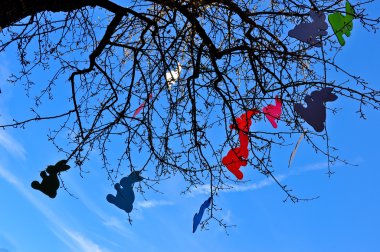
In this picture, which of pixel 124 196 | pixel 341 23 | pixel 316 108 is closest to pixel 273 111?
pixel 316 108

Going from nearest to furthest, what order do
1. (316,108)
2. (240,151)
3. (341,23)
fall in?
(316,108)
(341,23)
(240,151)

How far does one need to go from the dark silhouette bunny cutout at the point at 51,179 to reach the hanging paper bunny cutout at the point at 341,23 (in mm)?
1919

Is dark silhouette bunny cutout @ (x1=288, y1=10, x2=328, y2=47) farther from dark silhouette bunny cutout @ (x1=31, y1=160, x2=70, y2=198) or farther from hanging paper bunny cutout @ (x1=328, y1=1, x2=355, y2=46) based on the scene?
dark silhouette bunny cutout @ (x1=31, y1=160, x2=70, y2=198)

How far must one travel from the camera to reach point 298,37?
2.84 m

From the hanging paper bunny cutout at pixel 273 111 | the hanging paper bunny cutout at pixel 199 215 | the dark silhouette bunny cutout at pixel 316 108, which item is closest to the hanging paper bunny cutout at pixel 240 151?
the hanging paper bunny cutout at pixel 273 111

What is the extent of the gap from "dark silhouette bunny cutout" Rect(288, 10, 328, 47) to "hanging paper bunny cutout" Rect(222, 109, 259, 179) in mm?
686

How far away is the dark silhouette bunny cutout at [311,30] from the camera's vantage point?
2836 millimetres

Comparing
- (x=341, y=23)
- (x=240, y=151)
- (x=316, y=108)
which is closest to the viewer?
(x=316, y=108)

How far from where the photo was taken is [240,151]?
352 centimetres

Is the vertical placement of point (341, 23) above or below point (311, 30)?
above

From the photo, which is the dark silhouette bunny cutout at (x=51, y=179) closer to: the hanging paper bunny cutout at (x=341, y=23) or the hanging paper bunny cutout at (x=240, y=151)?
the hanging paper bunny cutout at (x=240, y=151)

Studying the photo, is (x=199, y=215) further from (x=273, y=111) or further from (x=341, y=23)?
(x=341, y=23)

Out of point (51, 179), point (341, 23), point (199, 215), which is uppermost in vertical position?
point (341, 23)

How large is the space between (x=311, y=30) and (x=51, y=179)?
74.6 inches
